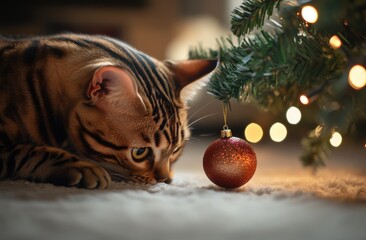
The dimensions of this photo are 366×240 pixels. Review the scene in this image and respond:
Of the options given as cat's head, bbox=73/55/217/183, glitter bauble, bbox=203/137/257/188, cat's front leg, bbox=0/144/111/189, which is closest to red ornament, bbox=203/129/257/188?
glitter bauble, bbox=203/137/257/188

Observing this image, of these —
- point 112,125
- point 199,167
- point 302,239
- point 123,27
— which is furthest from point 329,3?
point 123,27

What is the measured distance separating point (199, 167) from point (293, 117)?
515mm

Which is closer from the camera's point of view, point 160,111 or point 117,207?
point 117,207

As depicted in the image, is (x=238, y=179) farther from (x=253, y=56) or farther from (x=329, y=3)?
(x=329, y=3)

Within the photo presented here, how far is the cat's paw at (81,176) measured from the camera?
0.86 meters

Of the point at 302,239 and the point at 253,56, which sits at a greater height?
the point at 253,56

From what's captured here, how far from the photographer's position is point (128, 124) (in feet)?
3.07

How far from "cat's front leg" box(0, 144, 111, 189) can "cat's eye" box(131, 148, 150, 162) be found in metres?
0.08

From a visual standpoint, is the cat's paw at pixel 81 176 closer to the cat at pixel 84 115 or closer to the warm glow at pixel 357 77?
the cat at pixel 84 115

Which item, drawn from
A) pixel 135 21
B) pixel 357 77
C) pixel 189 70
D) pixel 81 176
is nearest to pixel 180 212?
pixel 81 176

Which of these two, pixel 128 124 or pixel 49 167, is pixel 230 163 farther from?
pixel 49 167

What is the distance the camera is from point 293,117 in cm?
117

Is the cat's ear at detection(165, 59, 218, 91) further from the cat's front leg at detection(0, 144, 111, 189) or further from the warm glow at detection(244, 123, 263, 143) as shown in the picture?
the warm glow at detection(244, 123, 263, 143)

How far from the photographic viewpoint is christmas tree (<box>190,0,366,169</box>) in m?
0.74
